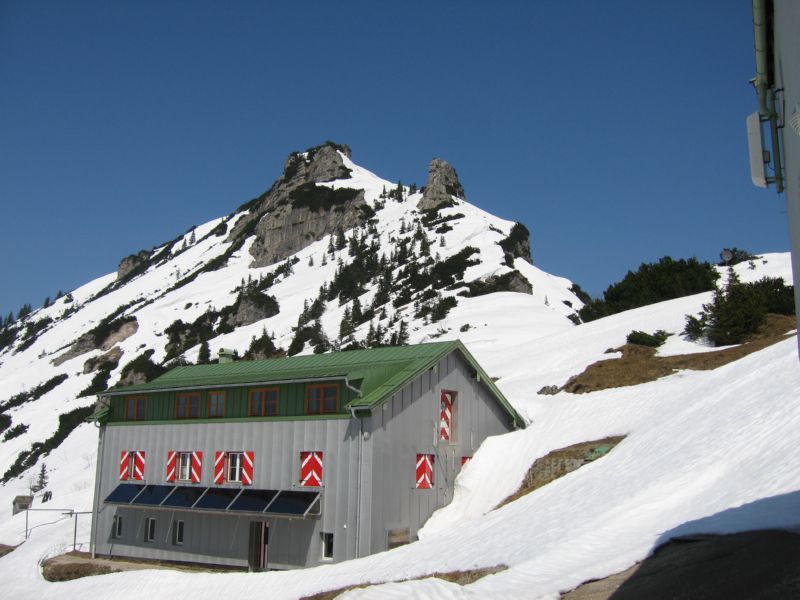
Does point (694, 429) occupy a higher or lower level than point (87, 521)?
higher

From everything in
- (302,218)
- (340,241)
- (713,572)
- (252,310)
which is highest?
(302,218)

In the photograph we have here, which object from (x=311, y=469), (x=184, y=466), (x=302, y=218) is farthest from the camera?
(x=302, y=218)

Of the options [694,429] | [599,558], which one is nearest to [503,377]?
[694,429]

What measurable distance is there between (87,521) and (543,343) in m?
24.5

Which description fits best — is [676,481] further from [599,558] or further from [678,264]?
[678,264]

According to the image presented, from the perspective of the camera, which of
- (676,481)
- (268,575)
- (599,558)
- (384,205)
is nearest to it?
(599,558)

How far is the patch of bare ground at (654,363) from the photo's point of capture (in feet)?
97.7

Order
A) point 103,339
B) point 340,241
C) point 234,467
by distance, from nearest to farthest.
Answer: point 234,467
point 103,339
point 340,241

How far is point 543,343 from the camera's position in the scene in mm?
43812

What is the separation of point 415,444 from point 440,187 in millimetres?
109654

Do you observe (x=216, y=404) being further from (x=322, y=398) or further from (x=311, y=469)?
(x=311, y=469)

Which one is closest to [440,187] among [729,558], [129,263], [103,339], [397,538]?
[103,339]

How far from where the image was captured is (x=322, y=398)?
2517 cm

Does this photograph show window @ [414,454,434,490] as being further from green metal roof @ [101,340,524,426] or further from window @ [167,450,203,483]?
window @ [167,450,203,483]
